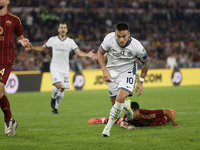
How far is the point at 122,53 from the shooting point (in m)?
7.41

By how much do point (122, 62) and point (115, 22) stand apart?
88.7 feet

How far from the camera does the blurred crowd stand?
27.6 meters

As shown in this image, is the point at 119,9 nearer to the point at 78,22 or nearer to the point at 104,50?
the point at 78,22

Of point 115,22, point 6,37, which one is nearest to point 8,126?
point 6,37

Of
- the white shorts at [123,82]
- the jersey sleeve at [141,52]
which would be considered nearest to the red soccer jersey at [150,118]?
the white shorts at [123,82]

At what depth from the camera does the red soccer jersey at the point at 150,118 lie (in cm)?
791

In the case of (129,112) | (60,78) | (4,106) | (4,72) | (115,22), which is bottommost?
(129,112)

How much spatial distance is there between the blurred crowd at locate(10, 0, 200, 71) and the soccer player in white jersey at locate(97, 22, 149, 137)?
55.6 feet

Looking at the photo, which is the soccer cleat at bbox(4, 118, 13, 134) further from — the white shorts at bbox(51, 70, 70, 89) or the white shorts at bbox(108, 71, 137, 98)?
the white shorts at bbox(51, 70, 70, 89)

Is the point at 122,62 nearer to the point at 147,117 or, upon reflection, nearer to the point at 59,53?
the point at 147,117

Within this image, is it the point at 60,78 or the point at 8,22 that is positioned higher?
the point at 8,22

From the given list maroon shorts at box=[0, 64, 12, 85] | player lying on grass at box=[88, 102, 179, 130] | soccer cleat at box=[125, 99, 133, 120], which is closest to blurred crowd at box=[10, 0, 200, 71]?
player lying on grass at box=[88, 102, 179, 130]

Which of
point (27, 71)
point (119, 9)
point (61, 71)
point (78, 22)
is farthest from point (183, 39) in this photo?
point (61, 71)

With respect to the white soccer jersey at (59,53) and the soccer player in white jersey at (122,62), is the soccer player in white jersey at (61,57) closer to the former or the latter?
→ the white soccer jersey at (59,53)
